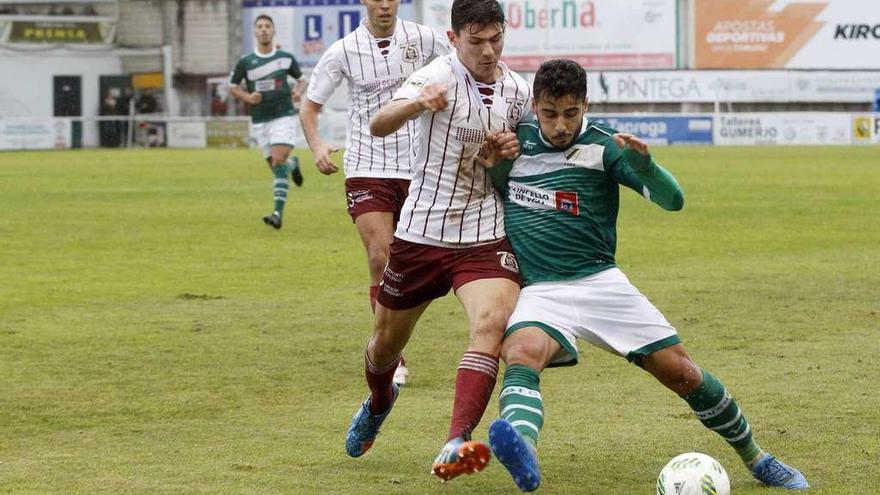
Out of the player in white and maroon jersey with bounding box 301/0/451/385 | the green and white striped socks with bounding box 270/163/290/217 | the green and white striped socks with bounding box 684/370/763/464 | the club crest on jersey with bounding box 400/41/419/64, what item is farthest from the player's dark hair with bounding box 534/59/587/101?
the green and white striped socks with bounding box 270/163/290/217

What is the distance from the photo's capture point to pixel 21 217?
21000mm

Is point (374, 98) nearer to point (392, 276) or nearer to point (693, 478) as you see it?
point (392, 276)

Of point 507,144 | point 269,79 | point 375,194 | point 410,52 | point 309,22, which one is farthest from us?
point 309,22

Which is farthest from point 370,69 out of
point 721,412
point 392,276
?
point 721,412

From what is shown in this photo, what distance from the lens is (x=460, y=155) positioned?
21.2 feet

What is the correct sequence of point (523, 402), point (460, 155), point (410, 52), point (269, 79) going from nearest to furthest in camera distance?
1. point (523, 402)
2. point (460, 155)
3. point (410, 52)
4. point (269, 79)

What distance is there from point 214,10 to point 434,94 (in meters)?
57.6

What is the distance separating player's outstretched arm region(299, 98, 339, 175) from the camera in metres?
8.39

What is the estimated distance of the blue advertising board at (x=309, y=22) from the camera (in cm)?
6050

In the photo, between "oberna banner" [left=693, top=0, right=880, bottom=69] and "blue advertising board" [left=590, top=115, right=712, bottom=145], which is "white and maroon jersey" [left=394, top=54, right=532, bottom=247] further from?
"oberna banner" [left=693, top=0, right=880, bottom=69]

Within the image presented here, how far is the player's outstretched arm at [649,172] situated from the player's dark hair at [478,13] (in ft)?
2.20

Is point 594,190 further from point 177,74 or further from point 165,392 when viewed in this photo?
point 177,74

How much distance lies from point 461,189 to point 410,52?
2675 millimetres

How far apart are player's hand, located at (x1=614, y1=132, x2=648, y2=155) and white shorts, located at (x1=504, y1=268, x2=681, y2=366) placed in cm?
54
